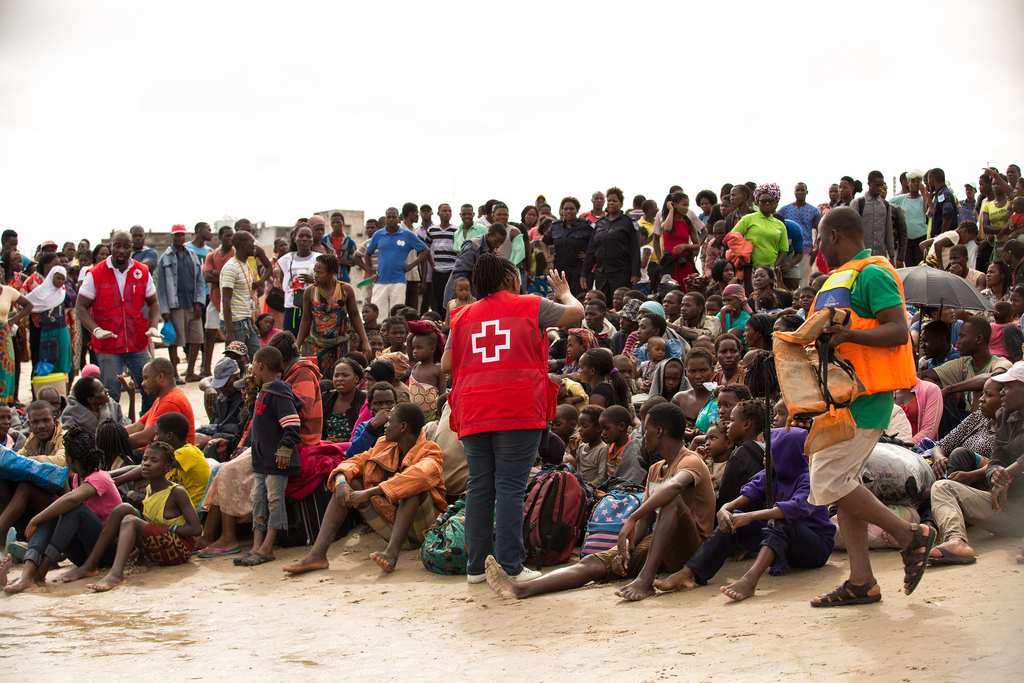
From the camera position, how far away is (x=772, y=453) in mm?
5449

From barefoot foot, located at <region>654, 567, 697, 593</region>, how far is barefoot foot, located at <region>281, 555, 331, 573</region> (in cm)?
264

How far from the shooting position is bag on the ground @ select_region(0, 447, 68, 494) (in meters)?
7.01

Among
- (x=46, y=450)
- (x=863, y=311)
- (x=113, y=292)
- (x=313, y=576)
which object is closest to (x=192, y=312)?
(x=113, y=292)

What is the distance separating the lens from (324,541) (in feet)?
21.9

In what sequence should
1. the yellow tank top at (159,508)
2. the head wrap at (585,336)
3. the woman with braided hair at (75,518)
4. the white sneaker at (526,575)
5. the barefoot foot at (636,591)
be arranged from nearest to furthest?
the barefoot foot at (636,591) → the white sneaker at (526,575) → the woman with braided hair at (75,518) → the yellow tank top at (159,508) → the head wrap at (585,336)

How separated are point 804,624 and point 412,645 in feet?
6.50

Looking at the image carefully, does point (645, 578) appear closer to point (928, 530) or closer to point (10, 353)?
point (928, 530)

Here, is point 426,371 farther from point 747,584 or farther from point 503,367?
point 747,584

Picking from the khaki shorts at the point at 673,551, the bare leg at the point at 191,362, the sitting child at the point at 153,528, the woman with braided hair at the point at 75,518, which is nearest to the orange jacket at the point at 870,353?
the khaki shorts at the point at 673,551

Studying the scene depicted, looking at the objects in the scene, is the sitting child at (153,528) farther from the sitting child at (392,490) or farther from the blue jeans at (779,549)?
the blue jeans at (779,549)

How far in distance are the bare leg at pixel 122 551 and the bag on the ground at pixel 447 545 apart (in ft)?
7.48

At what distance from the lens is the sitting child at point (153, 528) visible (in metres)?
6.79

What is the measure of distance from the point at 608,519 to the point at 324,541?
223cm

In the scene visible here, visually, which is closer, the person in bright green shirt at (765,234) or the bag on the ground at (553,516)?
the bag on the ground at (553,516)
